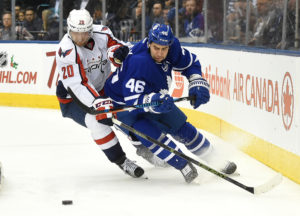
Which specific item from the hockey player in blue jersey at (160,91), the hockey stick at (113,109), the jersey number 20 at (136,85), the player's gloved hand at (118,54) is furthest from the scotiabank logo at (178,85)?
the jersey number 20 at (136,85)

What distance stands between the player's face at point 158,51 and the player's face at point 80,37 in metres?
0.46

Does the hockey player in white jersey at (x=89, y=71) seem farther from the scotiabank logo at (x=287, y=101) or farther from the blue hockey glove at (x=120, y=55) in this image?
the scotiabank logo at (x=287, y=101)

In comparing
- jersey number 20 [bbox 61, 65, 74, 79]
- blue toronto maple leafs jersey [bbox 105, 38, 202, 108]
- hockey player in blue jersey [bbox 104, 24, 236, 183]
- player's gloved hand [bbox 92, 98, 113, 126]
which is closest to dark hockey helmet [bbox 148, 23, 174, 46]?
hockey player in blue jersey [bbox 104, 24, 236, 183]

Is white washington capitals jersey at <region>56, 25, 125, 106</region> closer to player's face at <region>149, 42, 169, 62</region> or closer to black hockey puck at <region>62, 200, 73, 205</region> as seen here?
player's face at <region>149, 42, 169, 62</region>

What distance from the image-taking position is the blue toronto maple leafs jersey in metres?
3.81

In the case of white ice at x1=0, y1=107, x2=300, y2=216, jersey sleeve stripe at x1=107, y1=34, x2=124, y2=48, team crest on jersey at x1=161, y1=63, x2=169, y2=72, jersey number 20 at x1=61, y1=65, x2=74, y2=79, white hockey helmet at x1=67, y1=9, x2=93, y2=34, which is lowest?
white ice at x1=0, y1=107, x2=300, y2=216

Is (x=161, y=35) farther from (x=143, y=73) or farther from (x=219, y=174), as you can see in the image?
(x=219, y=174)

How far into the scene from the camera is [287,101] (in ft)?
13.3

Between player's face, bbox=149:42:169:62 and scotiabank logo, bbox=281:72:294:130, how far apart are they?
80 centimetres

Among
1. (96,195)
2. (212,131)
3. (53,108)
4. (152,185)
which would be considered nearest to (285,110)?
(152,185)

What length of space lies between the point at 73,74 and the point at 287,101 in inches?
52.2

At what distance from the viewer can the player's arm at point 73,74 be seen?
3992mm

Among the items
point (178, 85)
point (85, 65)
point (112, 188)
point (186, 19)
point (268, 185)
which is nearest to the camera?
point (268, 185)

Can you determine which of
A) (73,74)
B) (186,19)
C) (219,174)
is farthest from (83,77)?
(186,19)
